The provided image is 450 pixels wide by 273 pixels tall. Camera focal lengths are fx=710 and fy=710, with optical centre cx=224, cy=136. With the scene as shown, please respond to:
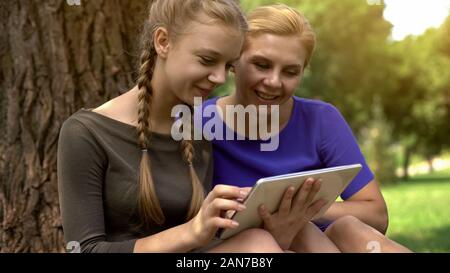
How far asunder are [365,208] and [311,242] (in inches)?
20.2

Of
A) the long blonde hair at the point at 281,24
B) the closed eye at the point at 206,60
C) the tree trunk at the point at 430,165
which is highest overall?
the long blonde hair at the point at 281,24

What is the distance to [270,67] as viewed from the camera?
298 centimetres

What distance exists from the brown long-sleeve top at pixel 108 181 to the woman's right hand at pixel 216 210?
279mm

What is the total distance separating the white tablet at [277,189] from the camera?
7.18 feet

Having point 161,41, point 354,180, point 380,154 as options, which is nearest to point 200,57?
point 161,41

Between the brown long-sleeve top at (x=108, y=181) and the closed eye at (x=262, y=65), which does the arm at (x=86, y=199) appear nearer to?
the brown long-sleeve top at (x=108, y=181)

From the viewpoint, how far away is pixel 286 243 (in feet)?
8.34

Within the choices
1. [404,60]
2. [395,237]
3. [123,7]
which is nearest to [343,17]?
[404,60]

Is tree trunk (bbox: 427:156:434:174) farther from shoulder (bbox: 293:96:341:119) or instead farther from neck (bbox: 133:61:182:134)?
neck (bbox: 133:61:182:134)

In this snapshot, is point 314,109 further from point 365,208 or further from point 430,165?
point 430,165

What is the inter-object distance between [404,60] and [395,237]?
23.8 m

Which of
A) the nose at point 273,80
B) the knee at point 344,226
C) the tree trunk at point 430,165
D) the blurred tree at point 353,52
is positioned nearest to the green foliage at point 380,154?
the blurred tree at point 353,52

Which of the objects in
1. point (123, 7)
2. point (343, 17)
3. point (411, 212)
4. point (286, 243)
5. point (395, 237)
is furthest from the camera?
point (343, 17)
